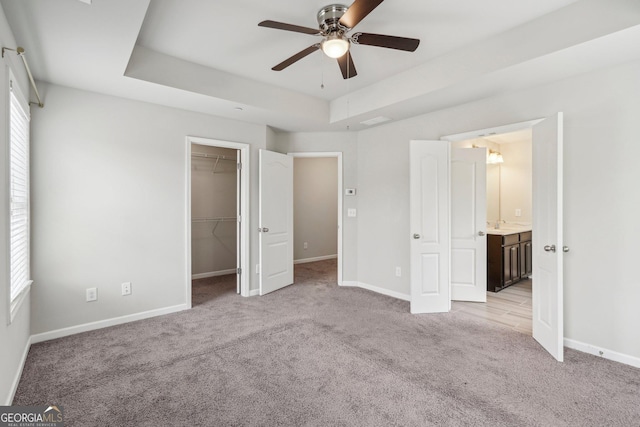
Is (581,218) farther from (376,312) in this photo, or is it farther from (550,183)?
(376,312)

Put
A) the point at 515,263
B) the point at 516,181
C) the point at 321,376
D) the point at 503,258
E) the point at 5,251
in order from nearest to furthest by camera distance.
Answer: the point at 5,251 → the point at 321,376 → the point at 503,258 → the point at 515,263 → the point at 516,181

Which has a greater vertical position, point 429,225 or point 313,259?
point 429,225

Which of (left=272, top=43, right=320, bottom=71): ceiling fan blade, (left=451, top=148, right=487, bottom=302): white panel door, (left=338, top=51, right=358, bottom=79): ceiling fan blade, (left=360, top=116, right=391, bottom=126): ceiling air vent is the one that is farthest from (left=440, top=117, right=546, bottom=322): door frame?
(left=272, top=43, right=320, bottom=71): ceiling fan blade

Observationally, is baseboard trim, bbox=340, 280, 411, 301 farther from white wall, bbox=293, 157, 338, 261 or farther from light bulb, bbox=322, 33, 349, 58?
light bulb, bbox=322, 33, 349, 58

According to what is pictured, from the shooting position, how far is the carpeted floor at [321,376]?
194cm

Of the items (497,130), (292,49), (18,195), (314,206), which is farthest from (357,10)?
(314,206)

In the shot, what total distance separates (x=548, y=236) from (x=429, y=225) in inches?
47.8

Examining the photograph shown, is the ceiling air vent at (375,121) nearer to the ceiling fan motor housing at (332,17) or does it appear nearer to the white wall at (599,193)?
the white wall at (599,193)

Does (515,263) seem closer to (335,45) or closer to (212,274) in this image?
(335,45)

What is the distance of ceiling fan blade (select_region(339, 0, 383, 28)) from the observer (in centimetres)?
178

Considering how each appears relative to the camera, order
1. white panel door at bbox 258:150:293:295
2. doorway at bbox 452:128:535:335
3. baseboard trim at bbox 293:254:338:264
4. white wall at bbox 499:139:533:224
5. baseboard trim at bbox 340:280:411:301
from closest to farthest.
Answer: doorway at bbox 452:128:535:335
baseboard trim at bbox 340:280:411:301
white panel door at bbox 258:150:293:295
white wall at bbox 499:139:533:224
baseboard trim at bbox 293:254:338:264

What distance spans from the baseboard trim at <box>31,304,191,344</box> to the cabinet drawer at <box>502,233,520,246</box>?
4358 mm

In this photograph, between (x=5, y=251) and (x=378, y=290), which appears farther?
(x=378, y=290)

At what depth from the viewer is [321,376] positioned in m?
2.37
